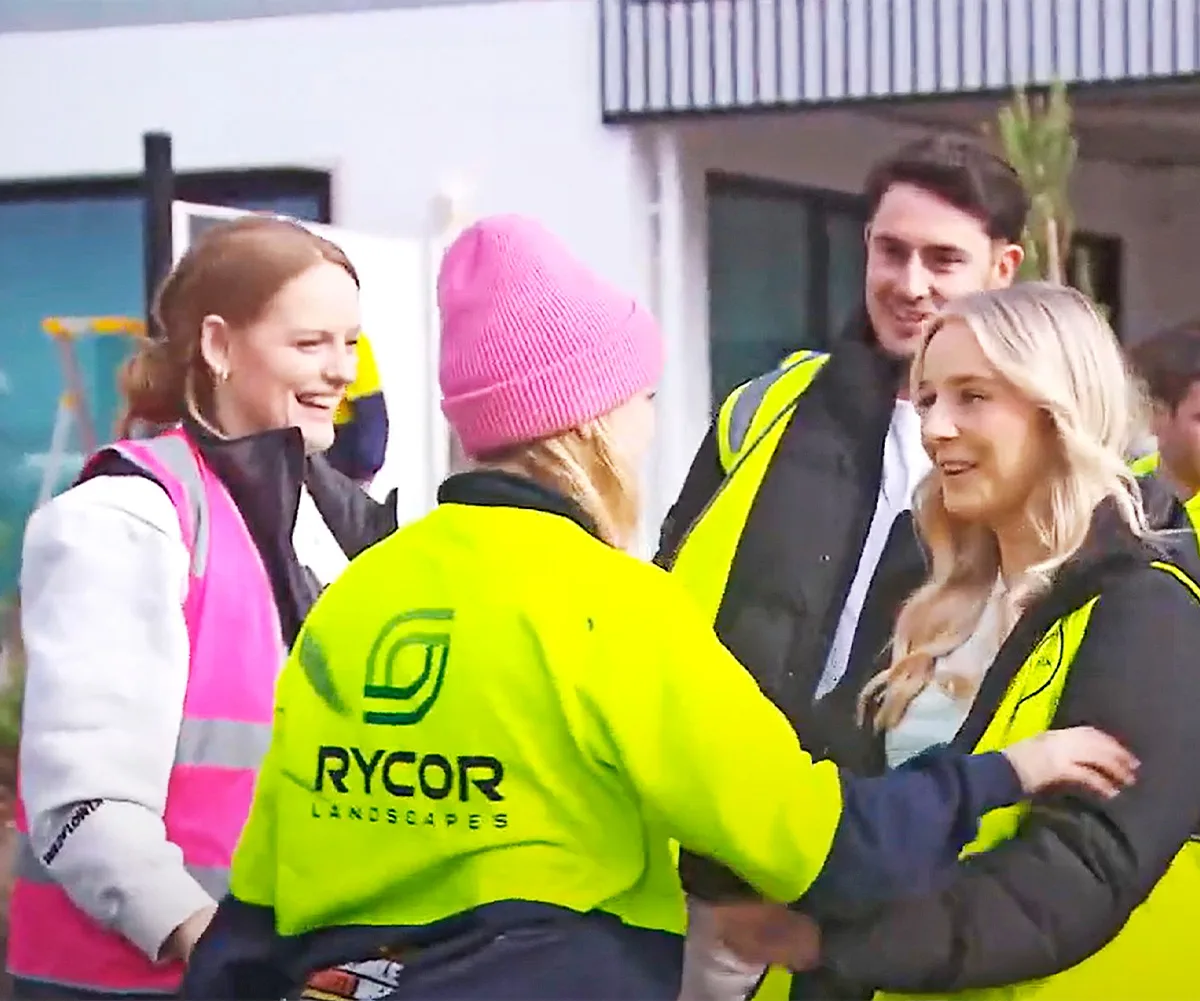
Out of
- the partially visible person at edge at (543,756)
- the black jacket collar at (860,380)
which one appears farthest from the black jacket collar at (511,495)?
the black jacket collar at (860,380)

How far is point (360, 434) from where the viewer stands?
4.11 metres

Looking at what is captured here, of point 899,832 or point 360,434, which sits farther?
point 360,434

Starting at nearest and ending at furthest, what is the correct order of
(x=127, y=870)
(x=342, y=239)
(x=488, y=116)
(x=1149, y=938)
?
1. (x=1149, y=938)
2. (x=127, y=870)
3. (x=342, y=239)
4. (x=488, y=116)

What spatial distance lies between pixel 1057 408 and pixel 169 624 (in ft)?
3.22

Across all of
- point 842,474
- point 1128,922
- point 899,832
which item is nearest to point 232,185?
point 842,474

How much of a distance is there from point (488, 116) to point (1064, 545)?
6466 millimetres

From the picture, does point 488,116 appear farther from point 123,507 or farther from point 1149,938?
point 1149,938

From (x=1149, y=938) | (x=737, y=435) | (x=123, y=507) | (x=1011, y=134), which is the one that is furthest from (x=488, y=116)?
(x=1149, y=938)

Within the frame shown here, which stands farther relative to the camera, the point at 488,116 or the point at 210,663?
the point at 488,116

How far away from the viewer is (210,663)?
2.58 m

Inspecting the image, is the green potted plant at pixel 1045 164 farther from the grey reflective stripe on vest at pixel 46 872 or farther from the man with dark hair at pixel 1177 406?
the grey reflective stripe on vest at pixel 46 872

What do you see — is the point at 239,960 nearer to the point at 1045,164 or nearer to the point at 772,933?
the point at 772,933

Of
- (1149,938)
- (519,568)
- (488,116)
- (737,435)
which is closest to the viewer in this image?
(519,568)

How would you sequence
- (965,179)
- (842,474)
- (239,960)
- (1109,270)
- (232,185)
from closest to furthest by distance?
(239,960)
(842,474)
(965,179)
(232,185)
(1109,270)
